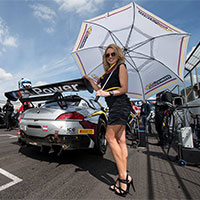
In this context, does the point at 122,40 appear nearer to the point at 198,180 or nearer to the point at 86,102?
the point at 86,102

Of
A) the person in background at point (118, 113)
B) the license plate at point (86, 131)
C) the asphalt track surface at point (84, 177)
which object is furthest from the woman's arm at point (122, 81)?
the asphalt track surface at point (84, 177)

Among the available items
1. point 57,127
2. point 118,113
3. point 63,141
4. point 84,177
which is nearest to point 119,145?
point 118,113

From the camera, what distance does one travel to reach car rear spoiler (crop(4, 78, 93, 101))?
221cm

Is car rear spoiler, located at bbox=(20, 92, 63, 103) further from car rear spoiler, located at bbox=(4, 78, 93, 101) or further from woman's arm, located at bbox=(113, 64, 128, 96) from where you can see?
woman's arm, located at bbox=(113, 64, 128, 96)

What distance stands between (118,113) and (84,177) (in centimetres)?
115

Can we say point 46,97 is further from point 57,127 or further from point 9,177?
point 9,177

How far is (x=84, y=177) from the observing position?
193 centimetres

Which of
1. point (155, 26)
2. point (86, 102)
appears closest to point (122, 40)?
point (155, 26)

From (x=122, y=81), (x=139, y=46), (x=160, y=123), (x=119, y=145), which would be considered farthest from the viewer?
(x=160, y=123)

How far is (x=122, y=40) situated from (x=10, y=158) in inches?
151

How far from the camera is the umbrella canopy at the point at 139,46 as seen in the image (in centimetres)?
300

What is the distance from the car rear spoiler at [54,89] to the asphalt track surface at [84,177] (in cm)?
128

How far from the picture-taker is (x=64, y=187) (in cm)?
166

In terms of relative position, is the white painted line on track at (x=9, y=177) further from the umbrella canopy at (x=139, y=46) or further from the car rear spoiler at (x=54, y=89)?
the umbrella canopy at (x=139, y=46)
